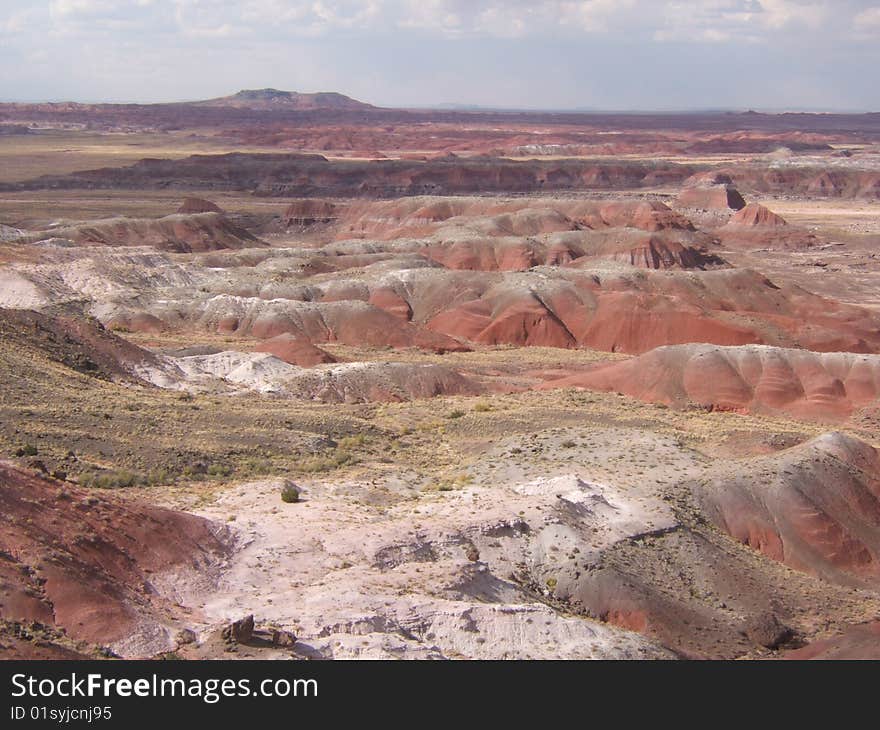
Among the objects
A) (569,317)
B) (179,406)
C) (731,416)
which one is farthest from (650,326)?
(179,406)

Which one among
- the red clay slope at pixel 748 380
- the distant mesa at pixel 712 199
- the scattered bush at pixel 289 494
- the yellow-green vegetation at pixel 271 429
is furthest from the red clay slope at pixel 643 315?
the distant mesa at pixel 712 199

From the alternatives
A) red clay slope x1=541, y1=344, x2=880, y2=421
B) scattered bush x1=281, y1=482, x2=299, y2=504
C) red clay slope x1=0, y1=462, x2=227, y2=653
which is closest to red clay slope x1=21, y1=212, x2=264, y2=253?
red clay slope x1=541, y1=344, x2=880, y2=421

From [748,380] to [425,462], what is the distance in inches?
975

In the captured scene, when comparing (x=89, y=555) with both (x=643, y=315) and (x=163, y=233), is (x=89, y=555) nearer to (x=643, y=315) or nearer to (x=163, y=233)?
(x=643, y=315)

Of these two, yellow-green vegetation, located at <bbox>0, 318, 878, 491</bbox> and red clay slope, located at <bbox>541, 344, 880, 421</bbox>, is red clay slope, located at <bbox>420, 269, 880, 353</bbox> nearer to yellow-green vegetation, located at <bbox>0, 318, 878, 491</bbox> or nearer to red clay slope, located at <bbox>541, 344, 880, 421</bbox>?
red clay slope, located at <bbox>541, 344, 880, 421</bbox>

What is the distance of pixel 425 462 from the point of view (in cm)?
3597

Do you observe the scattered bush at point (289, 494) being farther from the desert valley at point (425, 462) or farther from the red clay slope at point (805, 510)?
the red clay slope at point (805, 510)

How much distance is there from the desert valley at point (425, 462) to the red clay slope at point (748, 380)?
0.18 m

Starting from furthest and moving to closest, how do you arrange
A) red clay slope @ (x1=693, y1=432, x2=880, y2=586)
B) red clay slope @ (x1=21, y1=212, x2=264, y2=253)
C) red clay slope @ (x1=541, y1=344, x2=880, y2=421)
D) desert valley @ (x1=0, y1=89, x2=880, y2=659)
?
red clay slope @ (x1=21, y1=212, x2=264, y2=253) < red clay slope @ (x1=541, y1=344, x2=880, y2=421) < red clay slope @ (x1=693, y1=432, x2=880, y2=586) < desert valley @ (x1=0, y1=89, x2=880, y2=659)

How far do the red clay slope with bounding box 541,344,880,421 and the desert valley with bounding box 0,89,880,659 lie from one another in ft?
0.58

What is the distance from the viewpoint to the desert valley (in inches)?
873

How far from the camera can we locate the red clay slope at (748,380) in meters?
52.0

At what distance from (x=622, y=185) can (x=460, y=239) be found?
260 ft

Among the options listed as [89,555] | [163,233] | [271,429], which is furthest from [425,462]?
[163,233]
